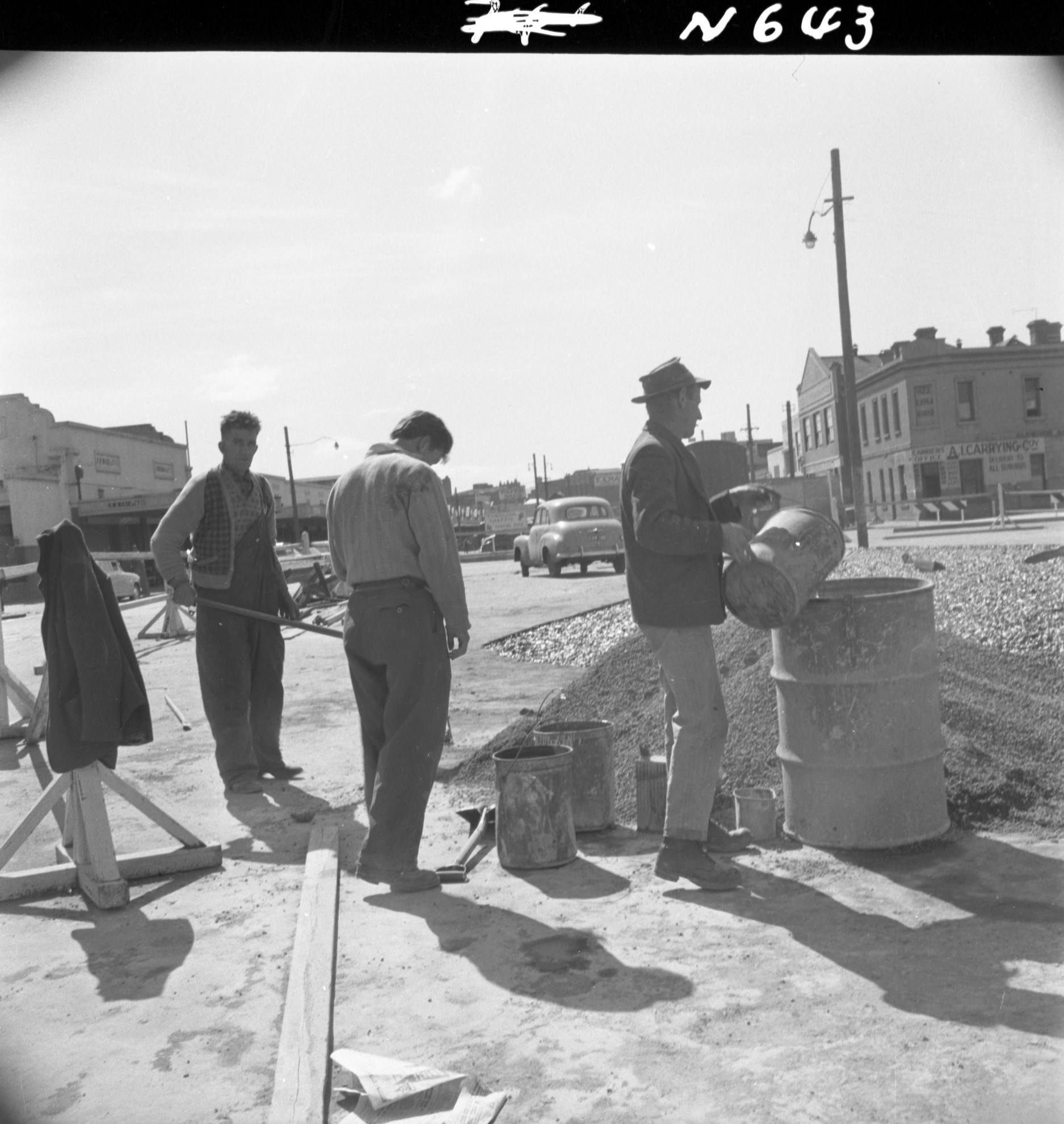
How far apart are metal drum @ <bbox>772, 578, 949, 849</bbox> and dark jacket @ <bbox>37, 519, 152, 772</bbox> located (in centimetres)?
279

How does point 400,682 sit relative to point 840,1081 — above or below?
above

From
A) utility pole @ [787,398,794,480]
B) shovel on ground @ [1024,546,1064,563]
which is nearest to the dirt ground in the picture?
shovel on ground @ [1024,546,1064,563]

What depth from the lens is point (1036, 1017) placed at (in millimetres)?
3029

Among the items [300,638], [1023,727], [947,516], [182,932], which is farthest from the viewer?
[947,516]

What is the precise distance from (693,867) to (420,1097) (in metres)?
1.81

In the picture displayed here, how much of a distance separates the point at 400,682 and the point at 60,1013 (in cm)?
173

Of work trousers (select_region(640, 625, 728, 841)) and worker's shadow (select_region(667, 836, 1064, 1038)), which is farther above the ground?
work trousers (select_region(640, 625, 728, 841))

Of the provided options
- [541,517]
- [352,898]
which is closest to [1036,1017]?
[352,898]

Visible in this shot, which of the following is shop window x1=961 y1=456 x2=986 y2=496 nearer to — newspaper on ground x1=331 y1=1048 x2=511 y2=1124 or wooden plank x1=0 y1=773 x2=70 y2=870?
wooden plank x1=0 y1=773 x2=70 y2=870

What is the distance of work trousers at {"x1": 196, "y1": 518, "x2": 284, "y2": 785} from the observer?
640cm

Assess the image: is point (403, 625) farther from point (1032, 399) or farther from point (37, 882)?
point (1032, 399)

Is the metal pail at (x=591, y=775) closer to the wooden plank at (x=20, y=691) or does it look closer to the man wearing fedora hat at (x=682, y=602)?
the man wearing fedora hat at (x=682, y=602)

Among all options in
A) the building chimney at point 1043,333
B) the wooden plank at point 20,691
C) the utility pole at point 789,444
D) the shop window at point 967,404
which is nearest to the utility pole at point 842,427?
the shop window at point 967,404

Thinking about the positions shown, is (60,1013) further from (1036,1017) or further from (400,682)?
(1036,1017)
